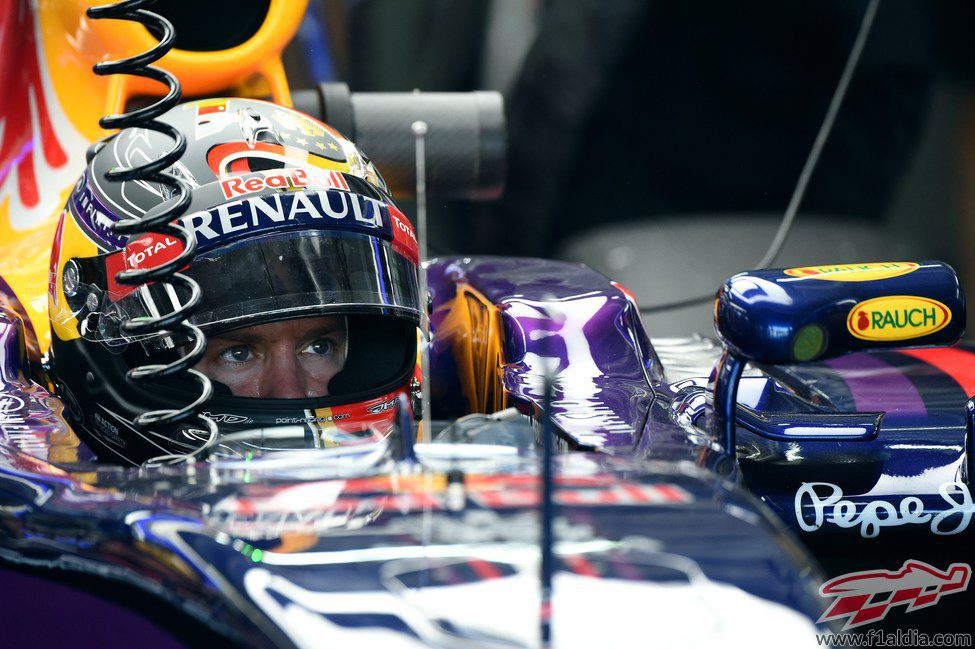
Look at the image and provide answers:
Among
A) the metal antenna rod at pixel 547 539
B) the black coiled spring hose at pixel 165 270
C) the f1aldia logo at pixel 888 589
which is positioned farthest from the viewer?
the black coiled spring hose at pixel 165 270

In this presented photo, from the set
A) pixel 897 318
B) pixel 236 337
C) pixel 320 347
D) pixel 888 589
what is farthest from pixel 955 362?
pixel 236 337

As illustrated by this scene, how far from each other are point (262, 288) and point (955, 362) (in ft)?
3.16

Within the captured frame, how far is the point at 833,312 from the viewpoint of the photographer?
3.43 ft

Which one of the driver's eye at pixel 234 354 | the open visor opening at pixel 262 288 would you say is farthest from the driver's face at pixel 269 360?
the open visor opening at pixel 262 288

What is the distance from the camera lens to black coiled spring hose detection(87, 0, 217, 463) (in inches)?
52.2

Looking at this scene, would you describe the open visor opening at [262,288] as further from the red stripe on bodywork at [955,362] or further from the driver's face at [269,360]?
the red stripe on bodywork at [955,362]

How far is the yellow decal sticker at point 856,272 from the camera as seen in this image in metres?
1.08

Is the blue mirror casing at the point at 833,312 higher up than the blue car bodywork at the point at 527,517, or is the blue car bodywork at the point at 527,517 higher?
the blue mirror casing at the point at 833,312

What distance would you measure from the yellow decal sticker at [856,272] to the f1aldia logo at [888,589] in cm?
33

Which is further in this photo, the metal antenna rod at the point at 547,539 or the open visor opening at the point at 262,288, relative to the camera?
the open visor opening at the point at 262,288

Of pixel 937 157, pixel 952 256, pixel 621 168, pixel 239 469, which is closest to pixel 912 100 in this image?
pixel 937 157

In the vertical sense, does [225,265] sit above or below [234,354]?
above

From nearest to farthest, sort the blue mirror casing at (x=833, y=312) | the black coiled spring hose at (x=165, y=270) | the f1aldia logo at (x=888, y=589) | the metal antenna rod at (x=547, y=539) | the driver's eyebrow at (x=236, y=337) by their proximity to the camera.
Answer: the metal antenna rod at (x=547, y=539) → the blue mirror casing at (x=833, y=312) → the f1aldia logo at (x=888, y=589) → the black coiled spring hose at (x=165, y=270) → the driver's eyebrow at (x=236, y=337)

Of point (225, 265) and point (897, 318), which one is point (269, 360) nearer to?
point (225, 265)
